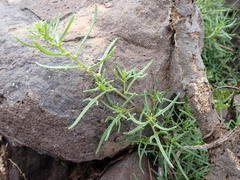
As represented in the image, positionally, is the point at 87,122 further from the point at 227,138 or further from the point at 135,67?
the point at 227,138

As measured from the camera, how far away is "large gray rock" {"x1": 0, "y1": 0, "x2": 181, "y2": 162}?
5.27 feet

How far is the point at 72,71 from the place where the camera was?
162 centimetres

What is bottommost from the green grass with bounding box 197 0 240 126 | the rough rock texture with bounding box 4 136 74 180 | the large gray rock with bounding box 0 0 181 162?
the rough rock texture with bounding box 4 136 74 180

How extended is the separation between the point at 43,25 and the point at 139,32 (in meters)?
0.77

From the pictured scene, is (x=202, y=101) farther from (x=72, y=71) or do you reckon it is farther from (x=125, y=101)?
(x=72, y=71)

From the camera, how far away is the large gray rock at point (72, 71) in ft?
5.27

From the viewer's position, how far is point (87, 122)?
1.67m

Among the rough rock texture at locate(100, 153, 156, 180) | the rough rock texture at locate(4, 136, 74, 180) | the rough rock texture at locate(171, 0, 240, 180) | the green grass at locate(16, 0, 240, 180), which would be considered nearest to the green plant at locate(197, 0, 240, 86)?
the green grass at locate(16, 0, 240, 180)

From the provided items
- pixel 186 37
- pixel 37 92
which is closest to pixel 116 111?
pixel 37 92

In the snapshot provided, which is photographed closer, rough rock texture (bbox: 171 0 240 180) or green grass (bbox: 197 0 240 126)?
rough rock texture (bbox: 171 0 240 180)

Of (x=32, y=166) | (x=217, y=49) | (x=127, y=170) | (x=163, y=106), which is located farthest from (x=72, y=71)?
(x=217, y=49)

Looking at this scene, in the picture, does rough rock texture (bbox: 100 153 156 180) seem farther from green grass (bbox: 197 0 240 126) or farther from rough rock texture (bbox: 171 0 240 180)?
green grass (bbox: 197 0 240 126)

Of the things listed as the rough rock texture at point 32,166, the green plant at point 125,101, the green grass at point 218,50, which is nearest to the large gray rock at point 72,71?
the green plant at point 125,101

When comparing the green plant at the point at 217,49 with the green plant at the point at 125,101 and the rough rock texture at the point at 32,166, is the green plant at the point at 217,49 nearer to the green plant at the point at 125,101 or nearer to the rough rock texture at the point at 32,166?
the green plant at the point at 125,101
